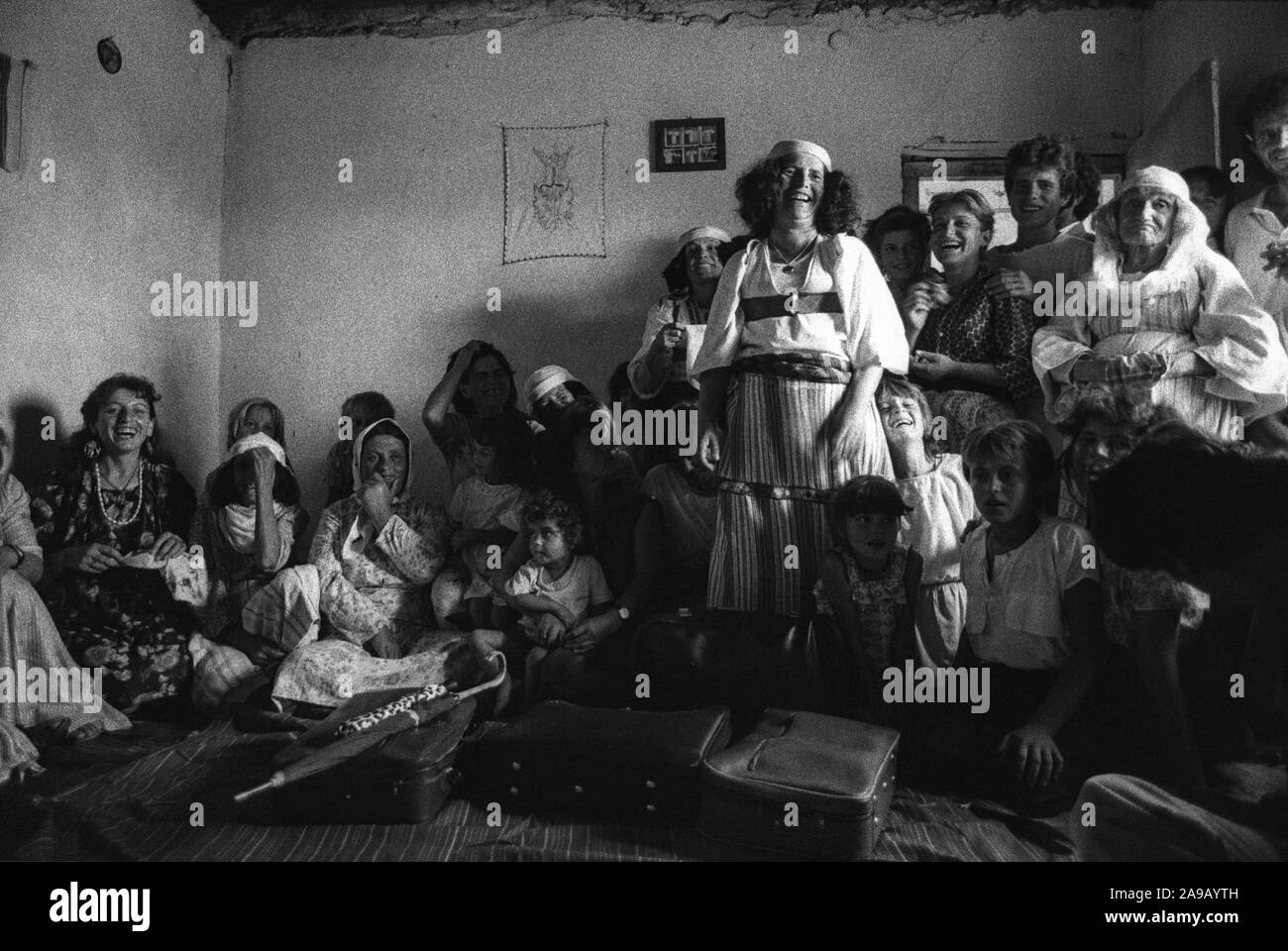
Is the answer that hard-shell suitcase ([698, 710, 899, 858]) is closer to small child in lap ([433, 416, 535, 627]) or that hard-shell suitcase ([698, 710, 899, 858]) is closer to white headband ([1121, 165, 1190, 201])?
small child in lap ([433, 416, 535, 627])

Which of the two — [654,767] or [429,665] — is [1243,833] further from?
[429,665]

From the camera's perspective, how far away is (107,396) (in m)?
3.82

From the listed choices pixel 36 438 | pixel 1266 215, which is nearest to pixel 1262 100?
pixel 1266 215

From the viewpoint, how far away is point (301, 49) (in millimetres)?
3969

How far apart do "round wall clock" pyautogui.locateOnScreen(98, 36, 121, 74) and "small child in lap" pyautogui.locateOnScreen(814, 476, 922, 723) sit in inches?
110

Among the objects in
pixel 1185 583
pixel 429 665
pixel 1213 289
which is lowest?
pixel 429 665

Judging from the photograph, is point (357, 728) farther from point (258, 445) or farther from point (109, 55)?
point (109, 55)

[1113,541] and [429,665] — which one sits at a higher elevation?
[1113,541]

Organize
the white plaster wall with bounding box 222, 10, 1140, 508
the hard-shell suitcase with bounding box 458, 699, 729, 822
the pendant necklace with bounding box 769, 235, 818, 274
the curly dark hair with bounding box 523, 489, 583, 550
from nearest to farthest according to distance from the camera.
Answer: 1. the hard-shell suitcase with bounding box 458, 699, 729, 822
2. the pendant necklace with bounding box 769, 235, 818, 274
3. the curly dark hair with bounding box 523, 489, 583, 550
4. the white plaster wall with bounding box 222, 10, 1140, 508

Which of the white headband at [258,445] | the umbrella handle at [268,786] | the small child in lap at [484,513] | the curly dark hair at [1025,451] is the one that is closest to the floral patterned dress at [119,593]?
the white headband at [258,445]

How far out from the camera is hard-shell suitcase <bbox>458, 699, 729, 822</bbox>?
328 cm

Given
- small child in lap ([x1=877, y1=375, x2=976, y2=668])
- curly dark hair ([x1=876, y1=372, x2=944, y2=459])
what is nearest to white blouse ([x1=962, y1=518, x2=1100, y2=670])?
small child in lap ([x1=877, y1=375, x2=976, y2=668])
